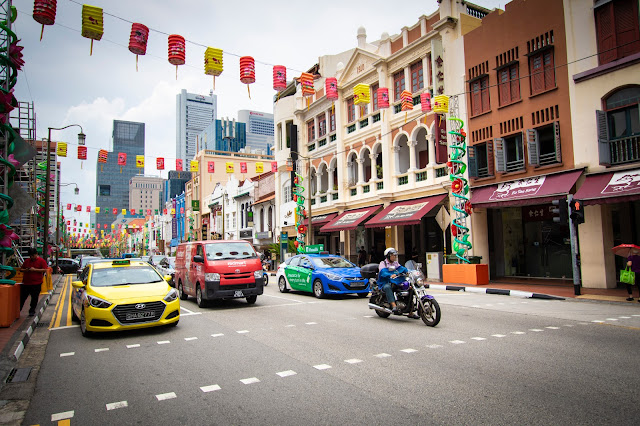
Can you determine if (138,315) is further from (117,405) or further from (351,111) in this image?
(351,111)

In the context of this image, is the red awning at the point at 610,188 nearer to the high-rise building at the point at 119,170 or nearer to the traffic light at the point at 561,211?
the traffic light at the point at 561,211

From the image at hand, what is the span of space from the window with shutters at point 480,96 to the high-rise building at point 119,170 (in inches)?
2636

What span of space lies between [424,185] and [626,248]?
431 inches

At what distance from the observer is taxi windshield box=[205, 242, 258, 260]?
42.4 ft

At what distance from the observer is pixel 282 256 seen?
36844 mm

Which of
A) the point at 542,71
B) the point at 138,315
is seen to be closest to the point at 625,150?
the point at 542,71

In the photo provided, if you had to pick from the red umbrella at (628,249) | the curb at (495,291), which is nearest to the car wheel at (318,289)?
the curb at (495,291)

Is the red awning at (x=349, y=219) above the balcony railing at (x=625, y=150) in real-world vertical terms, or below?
below

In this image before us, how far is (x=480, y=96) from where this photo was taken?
20391mm

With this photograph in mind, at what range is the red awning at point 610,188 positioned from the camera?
13820 mm

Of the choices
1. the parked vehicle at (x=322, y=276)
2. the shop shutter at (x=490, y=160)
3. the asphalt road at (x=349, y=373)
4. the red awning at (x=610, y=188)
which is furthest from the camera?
the shop shutter at (x=490, y=160)

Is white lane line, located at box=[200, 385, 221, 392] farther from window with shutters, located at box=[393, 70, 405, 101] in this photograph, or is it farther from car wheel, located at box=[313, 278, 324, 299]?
window with shutters, located at box=[393, 70, 405, 101]

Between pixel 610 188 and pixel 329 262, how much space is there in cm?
973

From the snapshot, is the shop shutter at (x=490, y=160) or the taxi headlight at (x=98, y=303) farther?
the shop shutter at (x=490, y=160)
